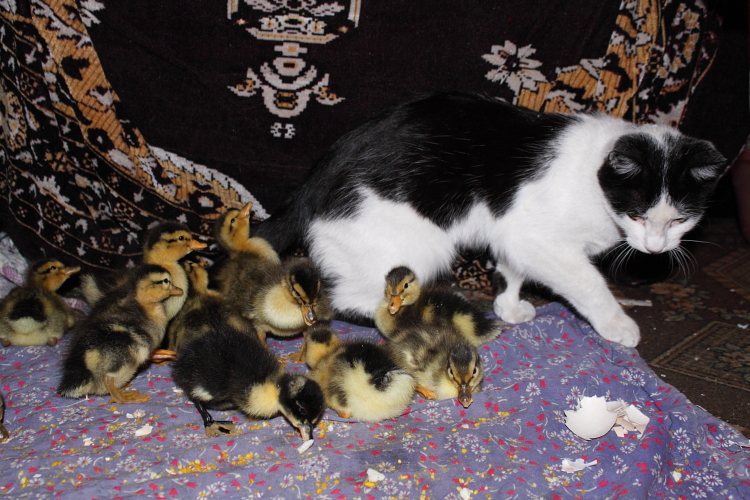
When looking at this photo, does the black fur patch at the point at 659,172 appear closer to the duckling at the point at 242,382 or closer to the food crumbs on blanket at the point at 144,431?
the duckling at the point at 242,382

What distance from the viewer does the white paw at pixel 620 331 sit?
233cm

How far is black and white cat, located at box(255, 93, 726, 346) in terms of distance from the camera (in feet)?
7.39

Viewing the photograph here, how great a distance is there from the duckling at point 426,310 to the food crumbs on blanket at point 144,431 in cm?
89

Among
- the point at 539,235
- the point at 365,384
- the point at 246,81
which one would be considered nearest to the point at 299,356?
the point at 365,384

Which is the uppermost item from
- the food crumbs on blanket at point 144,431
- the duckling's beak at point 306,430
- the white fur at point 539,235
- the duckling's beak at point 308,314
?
the white fur at point 539,235

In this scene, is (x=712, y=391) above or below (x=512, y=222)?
below

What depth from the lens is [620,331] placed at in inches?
92.0

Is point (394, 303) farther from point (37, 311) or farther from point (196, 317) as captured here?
point (37, 311)

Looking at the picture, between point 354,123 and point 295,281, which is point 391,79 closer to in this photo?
point 354,123

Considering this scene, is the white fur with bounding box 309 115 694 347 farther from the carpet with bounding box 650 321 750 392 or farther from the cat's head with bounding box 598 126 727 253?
the carpet with bounding box 650 321 750 392

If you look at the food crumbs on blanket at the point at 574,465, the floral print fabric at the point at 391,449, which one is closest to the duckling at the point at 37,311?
the floral print fabric at the point at 391,449

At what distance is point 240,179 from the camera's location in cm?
270

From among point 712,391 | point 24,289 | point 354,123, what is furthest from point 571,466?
point 24,289

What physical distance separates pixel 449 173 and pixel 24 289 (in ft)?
5.68
